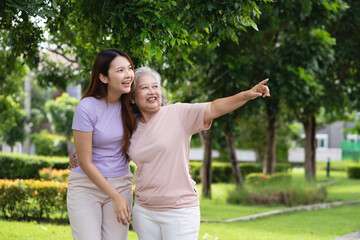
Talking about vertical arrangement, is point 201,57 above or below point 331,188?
above

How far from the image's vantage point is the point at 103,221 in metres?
3.45

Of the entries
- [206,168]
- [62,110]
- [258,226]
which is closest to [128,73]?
[258,226]

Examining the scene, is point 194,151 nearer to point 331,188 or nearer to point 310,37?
point 331,188

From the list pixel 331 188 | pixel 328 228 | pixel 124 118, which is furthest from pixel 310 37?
pixel 331 188

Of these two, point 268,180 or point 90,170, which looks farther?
point 268,180


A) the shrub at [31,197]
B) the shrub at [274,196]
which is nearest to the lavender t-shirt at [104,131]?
the shrub at [31,197]

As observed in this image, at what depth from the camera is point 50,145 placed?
3550 centimetres

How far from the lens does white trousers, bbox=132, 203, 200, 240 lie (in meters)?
3.27

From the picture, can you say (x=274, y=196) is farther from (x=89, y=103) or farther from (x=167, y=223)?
(x=89, y=103)

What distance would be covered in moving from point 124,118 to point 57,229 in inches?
216

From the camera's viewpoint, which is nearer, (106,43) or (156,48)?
(156,48)

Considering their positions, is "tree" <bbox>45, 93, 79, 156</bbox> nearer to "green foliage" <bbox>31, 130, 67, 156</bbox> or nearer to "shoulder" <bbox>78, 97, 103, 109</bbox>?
"green foliage" <bbox>31, 130, 67, 156</bbox>

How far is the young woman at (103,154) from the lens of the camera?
10.7ft

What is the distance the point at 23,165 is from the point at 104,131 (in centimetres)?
1466
